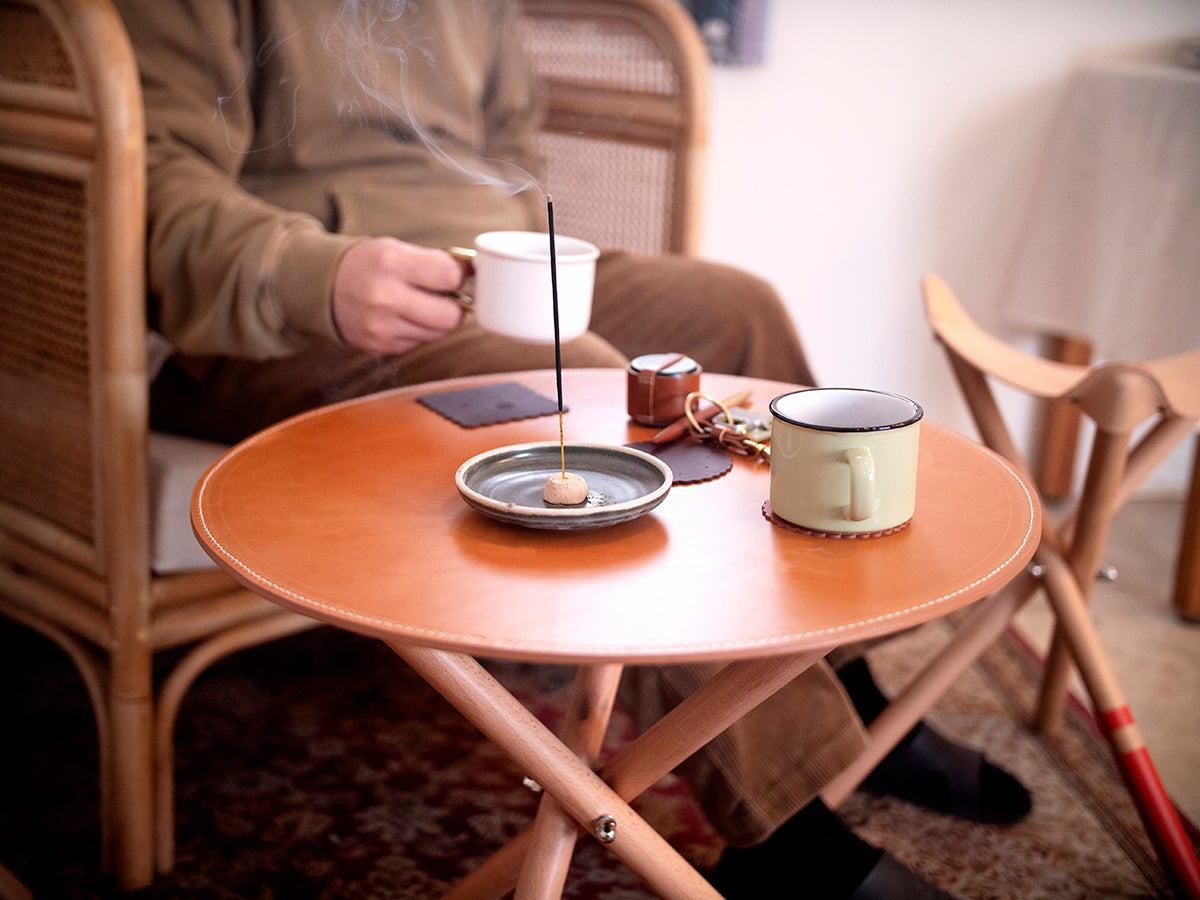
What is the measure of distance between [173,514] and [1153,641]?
60.2 inches

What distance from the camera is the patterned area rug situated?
1156mm

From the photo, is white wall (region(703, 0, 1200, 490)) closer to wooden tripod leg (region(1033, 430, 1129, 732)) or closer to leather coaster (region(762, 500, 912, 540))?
wooden tripod leg (region(1033, 430, 1129, 732))

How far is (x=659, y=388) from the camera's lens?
101cm

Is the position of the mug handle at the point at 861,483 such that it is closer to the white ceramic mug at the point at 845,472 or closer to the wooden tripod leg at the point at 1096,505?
the white ceramic mug at the point at 845,472

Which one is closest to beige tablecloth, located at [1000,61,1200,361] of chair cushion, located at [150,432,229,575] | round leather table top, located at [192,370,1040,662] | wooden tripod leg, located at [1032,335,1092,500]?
wooden tripod leg, located at [1032,335,1092,500]

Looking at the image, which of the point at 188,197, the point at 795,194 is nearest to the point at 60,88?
the point at 188,197

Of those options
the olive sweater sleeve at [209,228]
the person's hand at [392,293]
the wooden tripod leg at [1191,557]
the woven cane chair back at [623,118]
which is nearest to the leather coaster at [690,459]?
the person's hand at [392,293]

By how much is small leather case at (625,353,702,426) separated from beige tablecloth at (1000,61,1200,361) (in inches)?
53.7

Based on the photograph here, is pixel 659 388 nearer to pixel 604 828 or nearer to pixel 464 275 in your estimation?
pixel 464 275

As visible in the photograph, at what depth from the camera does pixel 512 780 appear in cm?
132

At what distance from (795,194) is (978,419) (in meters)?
1.12

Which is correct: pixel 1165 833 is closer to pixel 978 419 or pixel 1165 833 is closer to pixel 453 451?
pixel 978 419

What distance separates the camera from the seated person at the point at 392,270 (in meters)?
0.99

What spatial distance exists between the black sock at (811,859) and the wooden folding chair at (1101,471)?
0.33m
